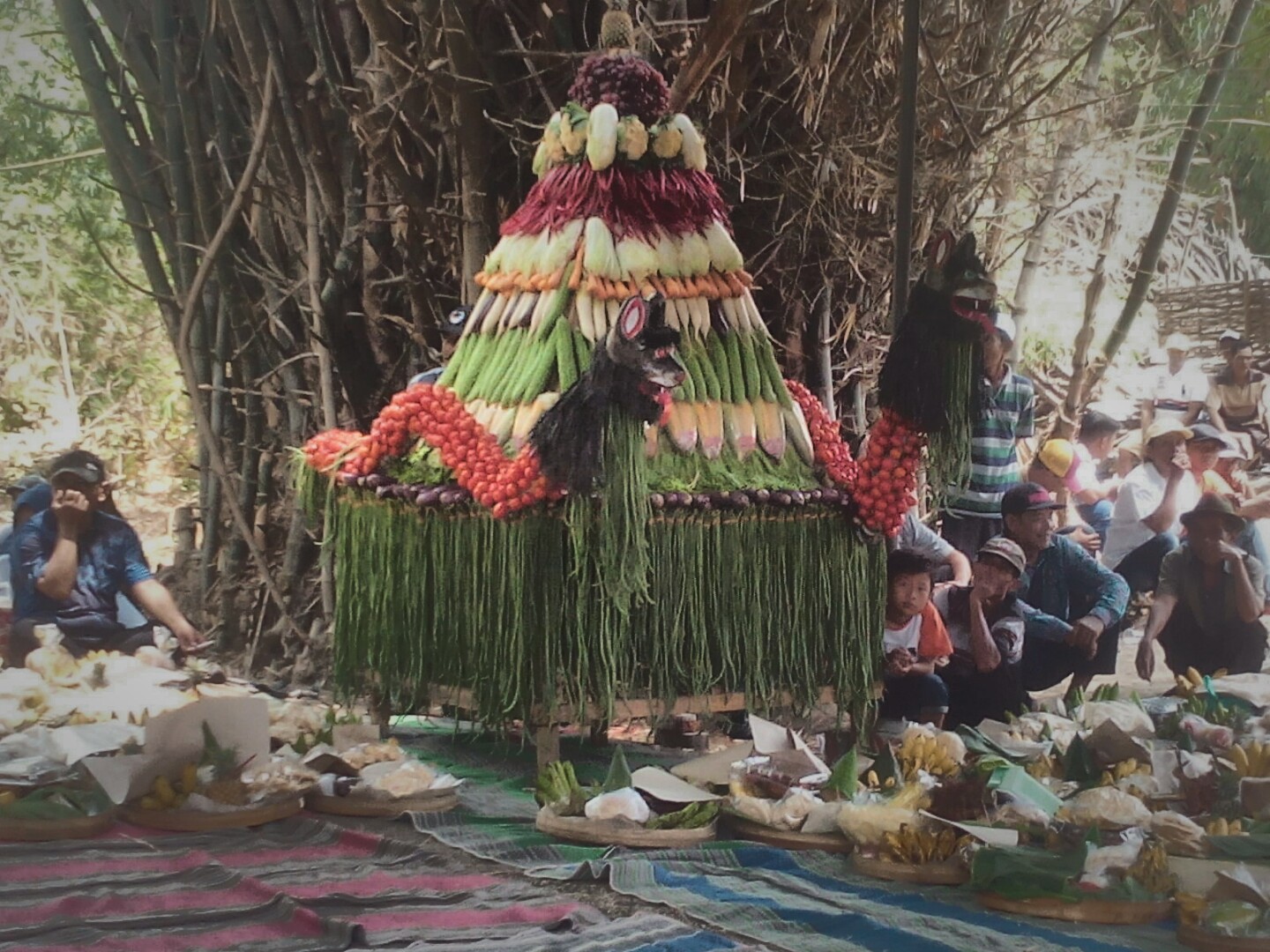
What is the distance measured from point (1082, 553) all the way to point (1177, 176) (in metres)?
0.82

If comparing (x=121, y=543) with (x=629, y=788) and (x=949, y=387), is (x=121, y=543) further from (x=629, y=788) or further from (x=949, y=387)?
(x=949, y=387)

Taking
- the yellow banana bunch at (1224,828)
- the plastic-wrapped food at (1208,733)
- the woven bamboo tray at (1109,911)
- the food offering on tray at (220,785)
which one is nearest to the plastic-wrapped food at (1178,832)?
the yellow banana bunch at (1224,828)

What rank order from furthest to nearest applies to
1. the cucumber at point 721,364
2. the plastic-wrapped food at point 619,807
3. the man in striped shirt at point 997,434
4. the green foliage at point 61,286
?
1. the man in striped shirt at point 997,434
2. the cucumber at point 721,364
3. the green foliage at point 61,286
4. the plastic-wrapped food at point 619,807

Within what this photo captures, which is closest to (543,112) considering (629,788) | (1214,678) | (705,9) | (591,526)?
(705,9)

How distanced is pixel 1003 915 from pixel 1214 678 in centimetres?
80

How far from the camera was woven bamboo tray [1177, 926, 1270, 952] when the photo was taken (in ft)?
7.98

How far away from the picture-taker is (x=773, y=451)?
3406 millimetres

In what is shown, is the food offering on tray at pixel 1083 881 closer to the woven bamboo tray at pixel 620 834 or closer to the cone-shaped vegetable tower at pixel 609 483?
the woven bamboo tray at pixel 620 834

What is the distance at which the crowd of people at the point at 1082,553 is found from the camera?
308 cm

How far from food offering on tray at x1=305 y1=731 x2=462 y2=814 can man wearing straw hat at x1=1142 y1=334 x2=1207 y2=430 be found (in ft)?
5.44

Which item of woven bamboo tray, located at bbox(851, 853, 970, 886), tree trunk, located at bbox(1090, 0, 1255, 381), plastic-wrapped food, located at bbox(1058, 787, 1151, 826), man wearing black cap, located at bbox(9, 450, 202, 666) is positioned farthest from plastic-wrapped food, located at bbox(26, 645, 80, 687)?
tree trunk, located at bbox(1090, 0, 1255, 381)

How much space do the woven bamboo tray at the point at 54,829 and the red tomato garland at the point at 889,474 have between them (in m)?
1.66

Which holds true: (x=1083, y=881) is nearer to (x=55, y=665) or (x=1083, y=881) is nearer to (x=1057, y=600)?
(x=1057, y=600)

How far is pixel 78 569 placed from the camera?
3430 millimetres
